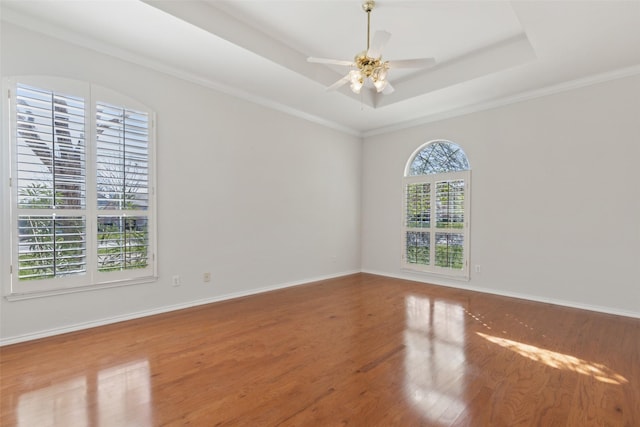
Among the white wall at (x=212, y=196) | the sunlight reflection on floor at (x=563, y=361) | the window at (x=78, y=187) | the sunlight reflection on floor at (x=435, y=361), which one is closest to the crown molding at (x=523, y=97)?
the white wall at (x=212, y=196)

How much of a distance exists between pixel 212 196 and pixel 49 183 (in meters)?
1.63

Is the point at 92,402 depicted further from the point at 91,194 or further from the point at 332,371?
the point at 91,194

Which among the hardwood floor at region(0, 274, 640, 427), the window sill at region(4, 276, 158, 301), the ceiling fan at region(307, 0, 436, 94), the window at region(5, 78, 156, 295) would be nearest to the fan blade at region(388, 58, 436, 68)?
the ceiling fan at region(307, 0, 436, 94)

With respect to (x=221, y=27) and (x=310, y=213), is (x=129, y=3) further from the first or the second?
(x=310, y=213)

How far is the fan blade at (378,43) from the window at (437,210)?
3.01m

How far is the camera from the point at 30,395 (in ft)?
6.25

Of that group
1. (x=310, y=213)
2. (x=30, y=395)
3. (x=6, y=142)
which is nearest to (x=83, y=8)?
(x=6, y=142)

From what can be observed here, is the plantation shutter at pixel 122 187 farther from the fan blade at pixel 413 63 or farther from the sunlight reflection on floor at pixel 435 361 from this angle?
the sunlight reflection on floor at pixel 435 361

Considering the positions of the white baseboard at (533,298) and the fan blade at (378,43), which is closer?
the fan blade at (378,43)

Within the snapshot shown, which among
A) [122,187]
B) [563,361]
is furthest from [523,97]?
[122,187]

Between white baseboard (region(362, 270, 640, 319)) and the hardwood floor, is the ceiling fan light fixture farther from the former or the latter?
white baseboard (region(362, 270, 640, 319))

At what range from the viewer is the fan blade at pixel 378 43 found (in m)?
2.49

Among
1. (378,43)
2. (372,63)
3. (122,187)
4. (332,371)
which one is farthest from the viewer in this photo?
(122,187)

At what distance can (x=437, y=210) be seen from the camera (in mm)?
5238
